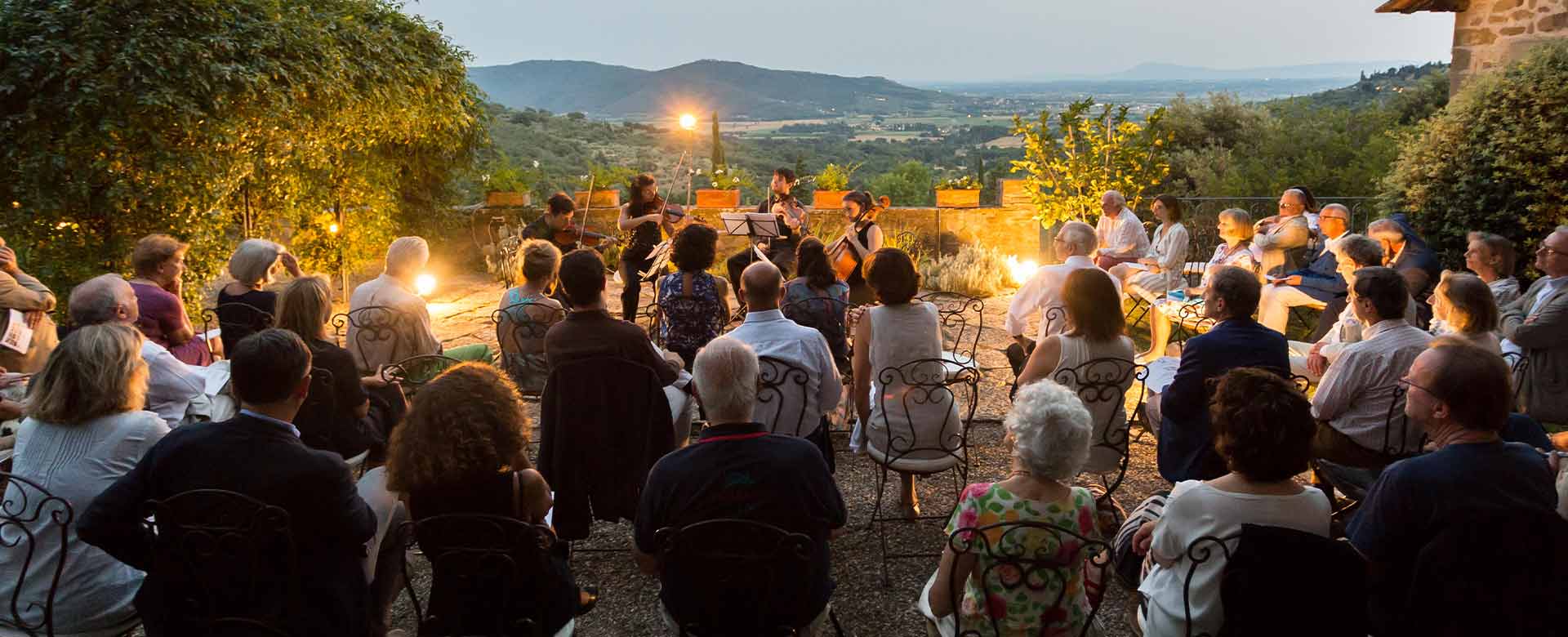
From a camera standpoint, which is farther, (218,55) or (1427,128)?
(1427,128)

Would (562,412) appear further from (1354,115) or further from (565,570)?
(1354,115)

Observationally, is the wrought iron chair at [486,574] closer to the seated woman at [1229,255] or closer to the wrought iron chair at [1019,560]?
the wrought iron chair at [1019,560]

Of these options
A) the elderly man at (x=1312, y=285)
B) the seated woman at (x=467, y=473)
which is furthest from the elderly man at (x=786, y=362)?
the elderly man at (x=1312, y=285)

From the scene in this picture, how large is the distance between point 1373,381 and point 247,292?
15.3ft

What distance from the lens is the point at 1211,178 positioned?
13.7 metres

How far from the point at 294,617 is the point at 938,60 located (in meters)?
86.5

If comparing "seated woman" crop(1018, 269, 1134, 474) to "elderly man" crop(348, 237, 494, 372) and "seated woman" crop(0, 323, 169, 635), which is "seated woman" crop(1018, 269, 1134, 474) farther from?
"seated woman" crop(0, 323, 169, 635)

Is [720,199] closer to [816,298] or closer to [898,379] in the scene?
[816,298]

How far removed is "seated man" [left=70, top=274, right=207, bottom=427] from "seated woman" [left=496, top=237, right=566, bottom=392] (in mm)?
1394

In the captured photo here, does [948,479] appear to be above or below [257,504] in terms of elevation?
below

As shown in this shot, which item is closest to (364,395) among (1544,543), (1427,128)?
(1544,543)

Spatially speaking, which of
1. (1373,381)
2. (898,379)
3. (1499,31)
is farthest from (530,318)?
(1499,31)

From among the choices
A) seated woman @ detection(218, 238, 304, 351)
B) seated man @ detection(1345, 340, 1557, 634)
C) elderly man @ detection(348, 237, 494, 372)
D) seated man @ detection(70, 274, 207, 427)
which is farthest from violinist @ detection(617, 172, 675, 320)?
seated man @ detection(1345, 340, 1557, 634)

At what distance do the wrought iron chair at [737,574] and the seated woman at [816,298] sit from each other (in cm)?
256
